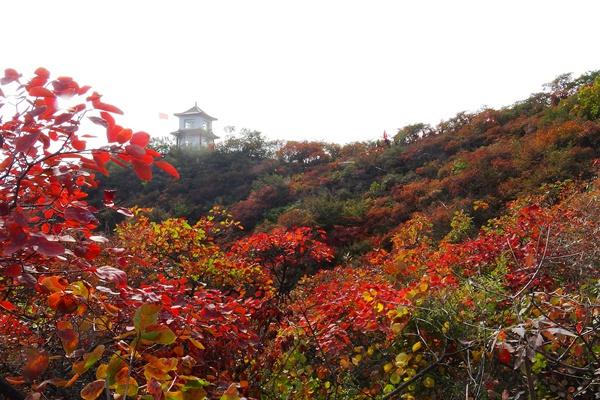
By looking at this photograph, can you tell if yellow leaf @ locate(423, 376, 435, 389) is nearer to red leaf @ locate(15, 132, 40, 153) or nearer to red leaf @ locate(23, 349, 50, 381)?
red leaf @ locate(23, 349, 50, 381)

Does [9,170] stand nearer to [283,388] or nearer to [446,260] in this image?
[283,388]

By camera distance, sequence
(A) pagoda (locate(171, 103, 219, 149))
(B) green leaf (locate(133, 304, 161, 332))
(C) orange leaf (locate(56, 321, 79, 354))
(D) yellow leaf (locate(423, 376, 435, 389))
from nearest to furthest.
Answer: (B) green leaf (locate(133, 304, 161, 332)) < (C) orange leaf (locate(56, 321, 79, 354)) < (D) yellow leaf (locate(423, 376, 435, 389)) < (A) pagoda (locate(171, 103, 219, 149))

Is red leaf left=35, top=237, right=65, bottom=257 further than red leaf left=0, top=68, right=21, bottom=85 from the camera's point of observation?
No

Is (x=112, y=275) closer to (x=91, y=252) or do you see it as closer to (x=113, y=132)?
(x=91, y=252)

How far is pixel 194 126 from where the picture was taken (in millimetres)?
40562

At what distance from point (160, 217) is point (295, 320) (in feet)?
41.1

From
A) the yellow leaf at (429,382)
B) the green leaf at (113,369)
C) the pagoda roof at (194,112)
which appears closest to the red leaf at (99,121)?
the green leaf at (113,369)

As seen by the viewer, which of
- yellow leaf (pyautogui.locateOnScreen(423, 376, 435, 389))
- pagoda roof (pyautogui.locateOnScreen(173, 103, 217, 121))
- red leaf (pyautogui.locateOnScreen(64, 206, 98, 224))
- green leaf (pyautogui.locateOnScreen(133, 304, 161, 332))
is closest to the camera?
green leaf (pyautogui.locateOnScreen(133, 304, 161, 332))

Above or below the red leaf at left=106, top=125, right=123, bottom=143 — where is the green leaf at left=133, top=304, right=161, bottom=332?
below

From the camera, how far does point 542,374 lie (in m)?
2.50

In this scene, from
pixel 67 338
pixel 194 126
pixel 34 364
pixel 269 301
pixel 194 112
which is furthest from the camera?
pixel 194 126

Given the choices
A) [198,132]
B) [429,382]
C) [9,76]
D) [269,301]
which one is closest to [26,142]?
[9,76]

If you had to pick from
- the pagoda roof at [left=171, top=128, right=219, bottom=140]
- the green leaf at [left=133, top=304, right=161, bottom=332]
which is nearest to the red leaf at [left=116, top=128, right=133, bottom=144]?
the green leaf at [left=133, top=304, right=161, bottom=332]

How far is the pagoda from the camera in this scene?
37.5 meters
